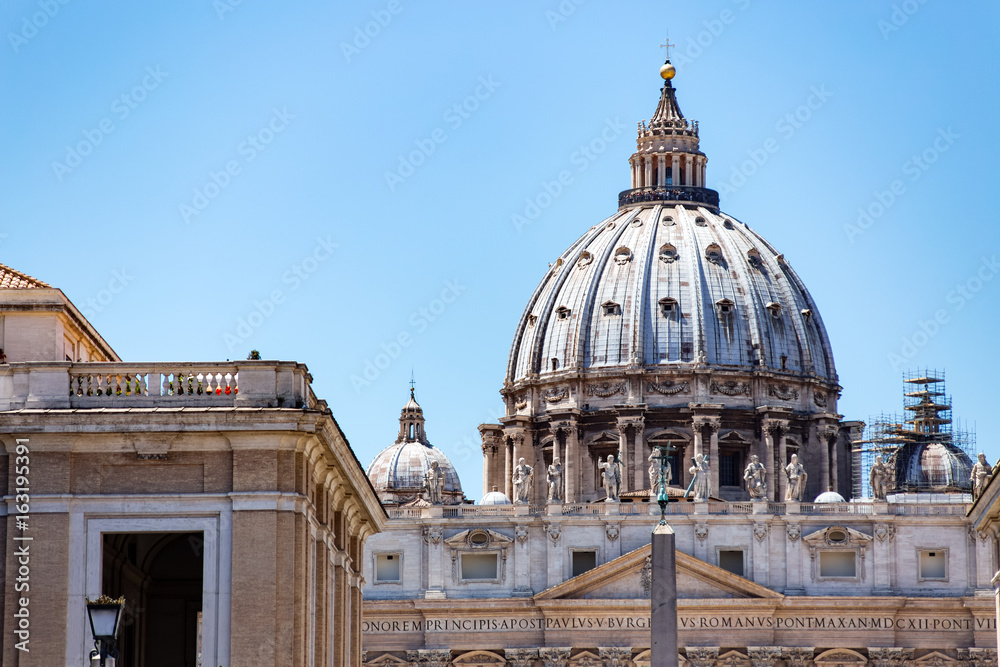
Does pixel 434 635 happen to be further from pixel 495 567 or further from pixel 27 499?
pixel 27 499

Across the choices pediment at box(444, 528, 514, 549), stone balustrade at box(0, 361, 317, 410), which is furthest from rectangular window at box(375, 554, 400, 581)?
stone balustrade at box(0, 361, 317, 410)

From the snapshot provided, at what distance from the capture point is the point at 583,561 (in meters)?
115

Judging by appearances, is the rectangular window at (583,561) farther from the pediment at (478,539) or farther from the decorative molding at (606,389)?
the decorative molding at (606,389)

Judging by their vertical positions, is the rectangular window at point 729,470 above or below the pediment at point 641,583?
above

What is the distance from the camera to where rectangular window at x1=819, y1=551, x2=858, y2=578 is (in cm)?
11375

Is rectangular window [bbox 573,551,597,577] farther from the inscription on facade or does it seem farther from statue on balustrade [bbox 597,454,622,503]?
statue on balustrade [bbox 597,454,622,503]

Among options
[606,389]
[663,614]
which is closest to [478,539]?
[606,389]

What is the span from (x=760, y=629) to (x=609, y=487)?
32.0 feet

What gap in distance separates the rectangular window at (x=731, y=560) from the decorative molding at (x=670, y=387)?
27653mm

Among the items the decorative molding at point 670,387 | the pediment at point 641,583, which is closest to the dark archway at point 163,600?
the pediment at point 641,583

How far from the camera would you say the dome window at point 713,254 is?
147 m

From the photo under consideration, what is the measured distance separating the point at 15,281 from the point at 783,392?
96.5m

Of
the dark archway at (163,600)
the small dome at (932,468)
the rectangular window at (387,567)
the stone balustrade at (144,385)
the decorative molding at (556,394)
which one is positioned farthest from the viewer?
the decorative molding at (556,394)

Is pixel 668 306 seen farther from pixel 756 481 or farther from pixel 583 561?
pixel 583 561
